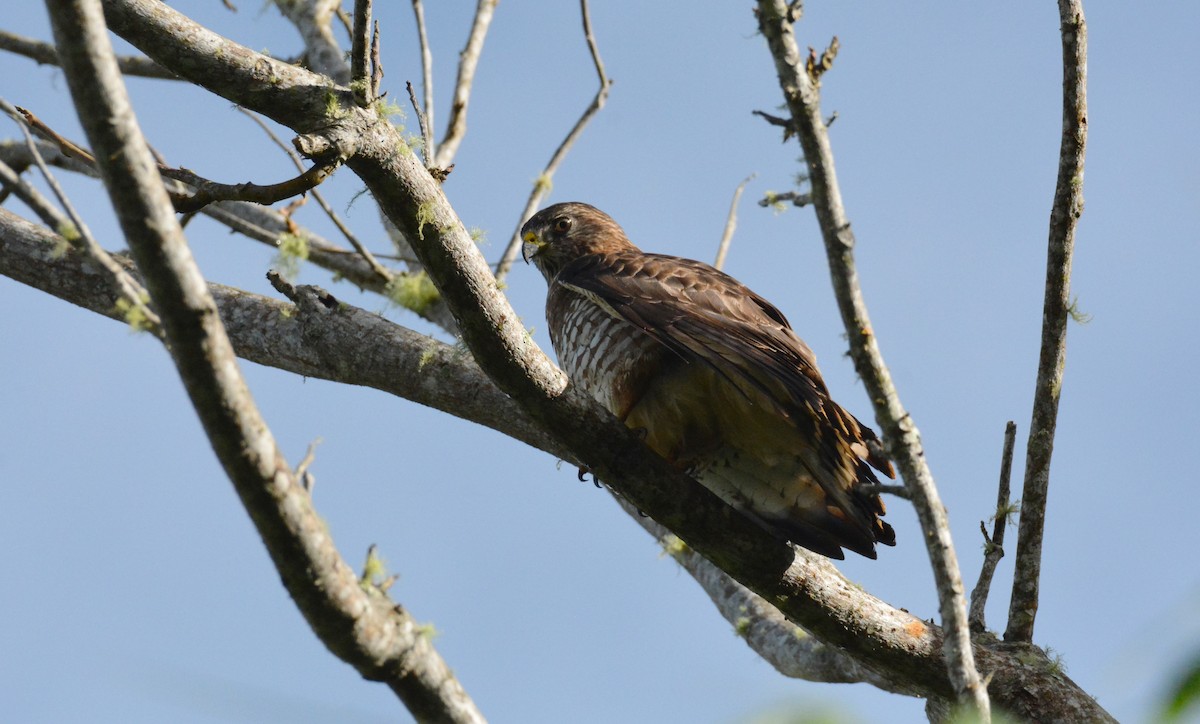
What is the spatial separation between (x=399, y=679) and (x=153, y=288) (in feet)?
3.63

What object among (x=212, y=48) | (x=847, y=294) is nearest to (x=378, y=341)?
(x=212, y=48)

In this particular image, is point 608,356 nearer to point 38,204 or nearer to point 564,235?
point 564,235

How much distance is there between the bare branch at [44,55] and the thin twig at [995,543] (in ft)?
19.9

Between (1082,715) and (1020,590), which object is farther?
(1020,590)

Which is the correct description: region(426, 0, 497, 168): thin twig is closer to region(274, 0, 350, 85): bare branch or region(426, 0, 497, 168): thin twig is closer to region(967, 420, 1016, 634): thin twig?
region(274, 0, 350, 85): bare branch

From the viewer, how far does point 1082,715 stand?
4.03m

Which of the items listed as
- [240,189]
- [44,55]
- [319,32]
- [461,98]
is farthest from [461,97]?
[240,189]

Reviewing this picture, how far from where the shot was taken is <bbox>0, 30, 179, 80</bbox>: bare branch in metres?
7.37

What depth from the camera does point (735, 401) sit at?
4.47m

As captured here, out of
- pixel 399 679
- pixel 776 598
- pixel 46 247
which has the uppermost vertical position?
pixel 46 247

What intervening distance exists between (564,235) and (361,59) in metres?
3.24

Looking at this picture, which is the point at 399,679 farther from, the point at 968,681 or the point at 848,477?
the point at 848,477

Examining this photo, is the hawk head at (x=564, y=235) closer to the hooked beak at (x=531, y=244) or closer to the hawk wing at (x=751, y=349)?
the hooked beak at (x=531, y=244)

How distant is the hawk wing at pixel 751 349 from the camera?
4.17m
